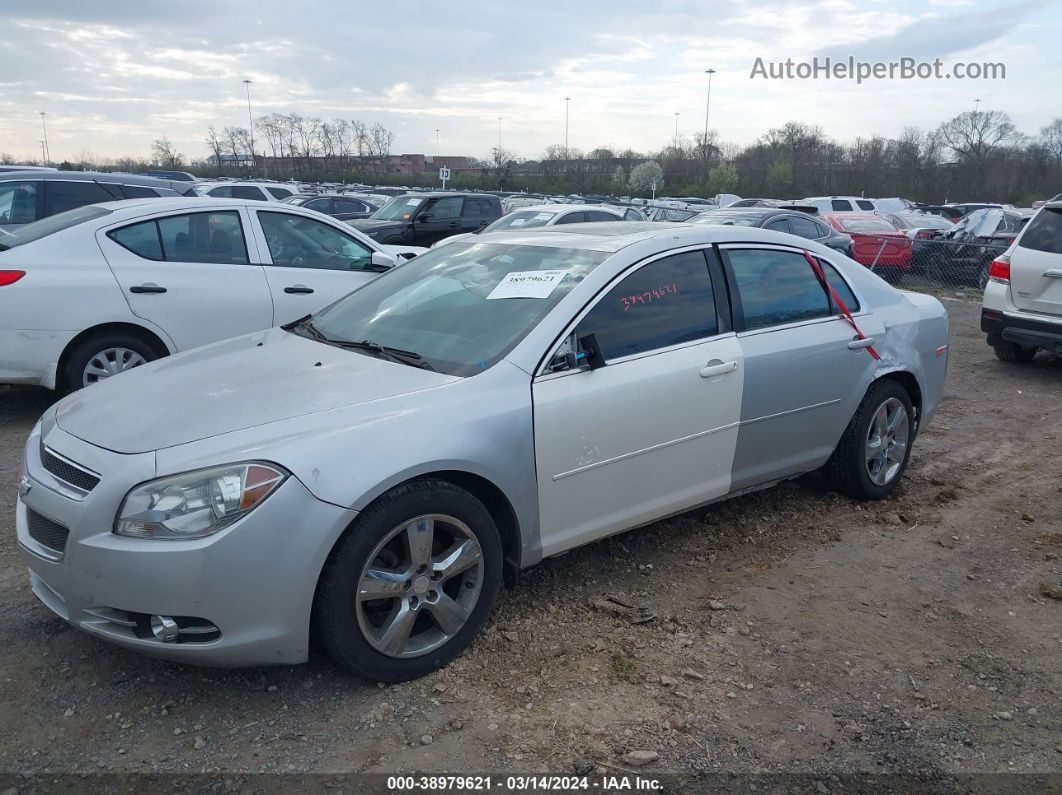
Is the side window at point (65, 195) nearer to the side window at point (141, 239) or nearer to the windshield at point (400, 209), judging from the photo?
the side window at point (141, 239)

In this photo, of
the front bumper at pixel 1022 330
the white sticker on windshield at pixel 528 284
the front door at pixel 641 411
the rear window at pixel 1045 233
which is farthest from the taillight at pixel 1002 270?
the white sticker on windshield at pixel 528 284

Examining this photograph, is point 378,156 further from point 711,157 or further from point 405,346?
point 405,346

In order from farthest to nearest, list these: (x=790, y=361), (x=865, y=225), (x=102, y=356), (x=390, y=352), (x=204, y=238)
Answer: (x=865, y=225) → (x=204, y=238) → (x=102, y=356) → (x=790, y=361) → (x=390, y=352)

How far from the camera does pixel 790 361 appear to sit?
442 centimetres

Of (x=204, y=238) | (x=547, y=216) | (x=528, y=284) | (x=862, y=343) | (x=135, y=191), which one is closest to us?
(x=528, y=284)

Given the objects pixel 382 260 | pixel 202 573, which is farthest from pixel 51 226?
pixel 202 573

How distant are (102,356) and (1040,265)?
8.63 meters

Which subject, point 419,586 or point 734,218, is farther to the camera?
point 734,218

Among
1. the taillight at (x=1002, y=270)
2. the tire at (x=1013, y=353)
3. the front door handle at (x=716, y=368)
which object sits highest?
the taillight at (x=1002, y=270)

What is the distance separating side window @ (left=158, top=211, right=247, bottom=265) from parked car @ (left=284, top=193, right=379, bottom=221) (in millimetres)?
14807

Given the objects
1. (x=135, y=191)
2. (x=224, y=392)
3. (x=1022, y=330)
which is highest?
(x=135, y=191)

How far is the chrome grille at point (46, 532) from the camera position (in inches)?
117

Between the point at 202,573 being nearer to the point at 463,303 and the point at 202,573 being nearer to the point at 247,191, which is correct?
the point at 463,303

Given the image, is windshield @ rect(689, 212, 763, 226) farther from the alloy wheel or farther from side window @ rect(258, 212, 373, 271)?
the alloy wheel
